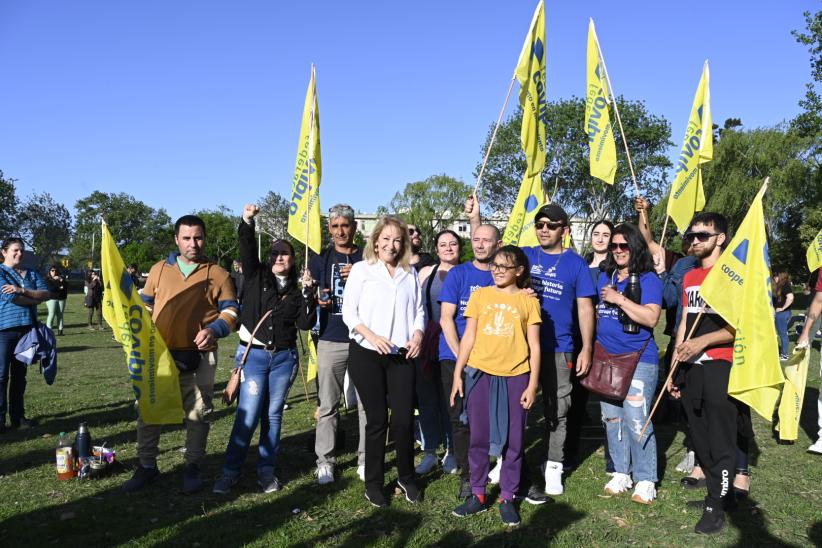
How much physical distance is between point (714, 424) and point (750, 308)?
2.91 feet

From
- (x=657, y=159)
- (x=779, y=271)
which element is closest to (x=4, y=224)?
(x=657, y=159)

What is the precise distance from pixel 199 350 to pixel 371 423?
61.3 inches

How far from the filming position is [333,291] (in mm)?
5699

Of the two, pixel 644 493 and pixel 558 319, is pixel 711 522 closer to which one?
pixel 644 493

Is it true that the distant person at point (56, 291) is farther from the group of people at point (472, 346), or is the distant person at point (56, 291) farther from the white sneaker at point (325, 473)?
the white sneaker at point (325, 473)

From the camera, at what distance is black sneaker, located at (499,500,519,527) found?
15.1ft

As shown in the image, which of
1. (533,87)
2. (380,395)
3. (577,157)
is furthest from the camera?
(577,157)

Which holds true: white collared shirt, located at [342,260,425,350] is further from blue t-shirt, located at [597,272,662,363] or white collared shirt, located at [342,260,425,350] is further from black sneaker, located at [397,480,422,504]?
blue t-shirt, located at [597,272,662,363]

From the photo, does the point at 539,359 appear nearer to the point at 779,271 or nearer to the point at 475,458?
the point at 475,458

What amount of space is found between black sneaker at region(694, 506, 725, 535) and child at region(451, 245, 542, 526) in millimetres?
1291

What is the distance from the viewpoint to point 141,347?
4863 millimetres

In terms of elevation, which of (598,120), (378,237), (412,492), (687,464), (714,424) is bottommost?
(687,464)

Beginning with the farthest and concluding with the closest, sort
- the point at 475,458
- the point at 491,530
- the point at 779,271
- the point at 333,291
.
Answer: the point at 779,271
the point at 333,291
the point at 475,458
the point at 491,530

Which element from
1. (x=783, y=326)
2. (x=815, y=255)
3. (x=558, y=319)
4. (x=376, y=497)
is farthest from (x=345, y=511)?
(x=783, y=326)
